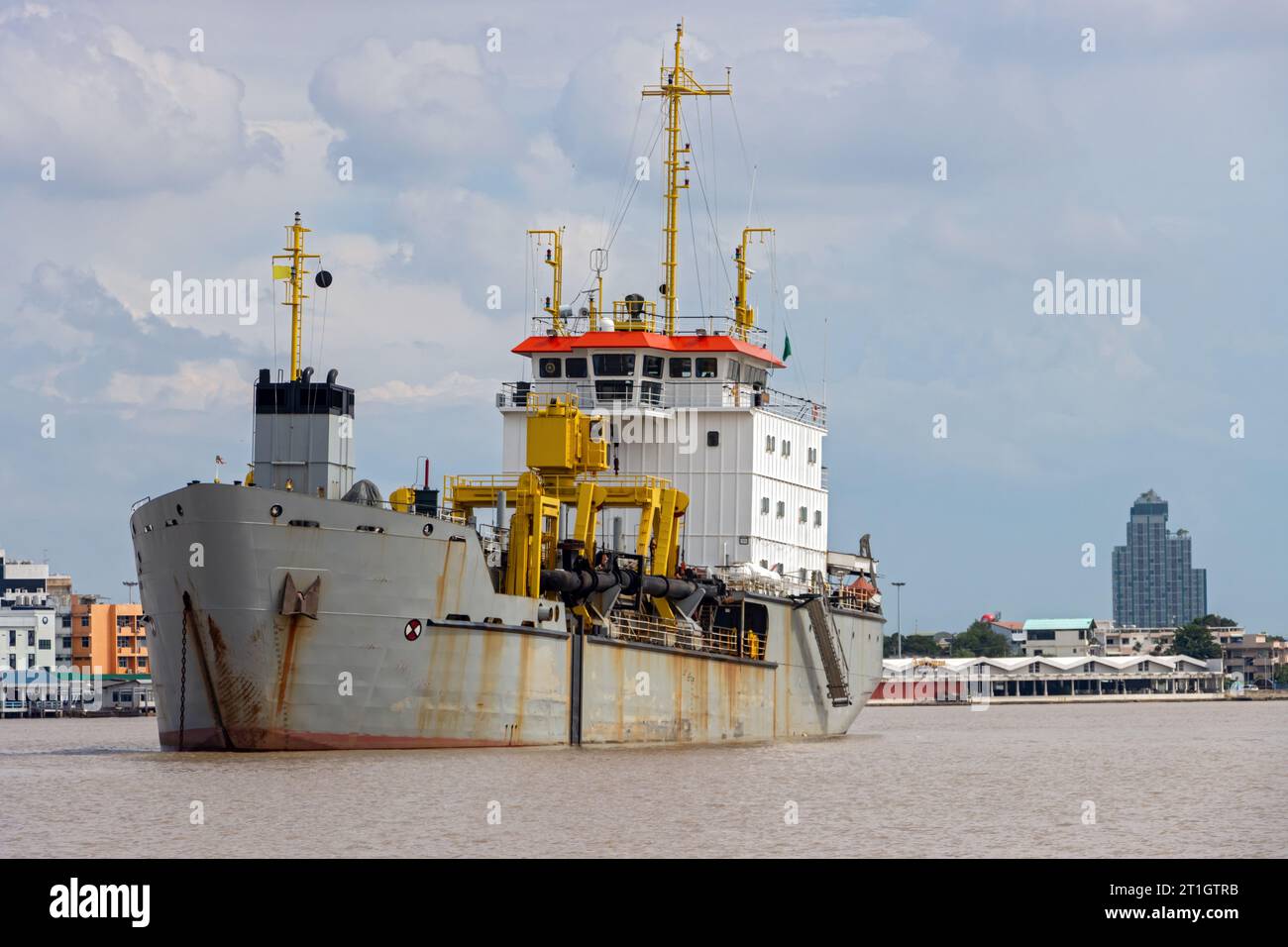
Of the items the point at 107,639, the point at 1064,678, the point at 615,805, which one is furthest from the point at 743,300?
the point at 1064,678

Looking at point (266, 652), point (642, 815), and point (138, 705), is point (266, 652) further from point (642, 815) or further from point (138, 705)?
point (138, 705)

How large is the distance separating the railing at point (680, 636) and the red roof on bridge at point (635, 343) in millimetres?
7141

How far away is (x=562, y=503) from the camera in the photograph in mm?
40219

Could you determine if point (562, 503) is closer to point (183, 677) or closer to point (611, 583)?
point (611, 583)

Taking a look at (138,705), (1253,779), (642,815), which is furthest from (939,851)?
(138,705)

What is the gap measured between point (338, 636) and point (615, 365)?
631 inches

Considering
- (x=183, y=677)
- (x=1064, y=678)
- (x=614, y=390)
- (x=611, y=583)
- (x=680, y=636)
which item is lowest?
(x=183, y=677)

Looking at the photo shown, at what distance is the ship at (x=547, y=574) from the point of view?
32062 mm

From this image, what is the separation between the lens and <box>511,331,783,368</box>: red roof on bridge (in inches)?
1832

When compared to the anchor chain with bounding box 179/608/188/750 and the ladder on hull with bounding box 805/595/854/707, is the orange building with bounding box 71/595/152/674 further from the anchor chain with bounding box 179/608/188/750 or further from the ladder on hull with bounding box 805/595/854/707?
the anchor chain with bounding box 179/608/188/750

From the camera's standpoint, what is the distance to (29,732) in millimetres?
66938

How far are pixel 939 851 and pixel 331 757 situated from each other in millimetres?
11717

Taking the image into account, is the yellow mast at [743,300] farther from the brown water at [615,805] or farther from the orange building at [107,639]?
the orange building at [107,639]
